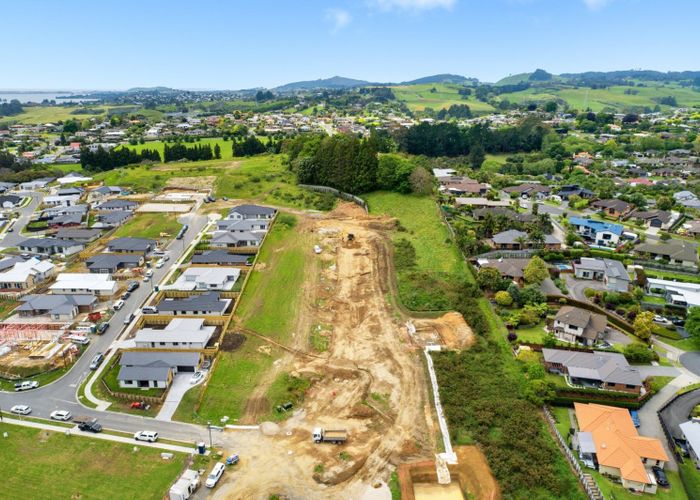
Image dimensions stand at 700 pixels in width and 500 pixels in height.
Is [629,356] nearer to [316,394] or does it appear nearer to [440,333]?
[440,333]

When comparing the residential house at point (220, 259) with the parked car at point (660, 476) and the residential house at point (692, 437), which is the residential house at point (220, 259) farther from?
the residential house at point (692, 437)

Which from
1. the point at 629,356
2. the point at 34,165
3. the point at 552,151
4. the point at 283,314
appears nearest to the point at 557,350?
the point at 629,356

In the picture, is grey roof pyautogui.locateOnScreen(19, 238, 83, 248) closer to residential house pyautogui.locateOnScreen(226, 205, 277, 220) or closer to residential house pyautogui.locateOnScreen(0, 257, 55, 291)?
residential house pyautogui.locateOnScreen(0, 257, 55, 291)

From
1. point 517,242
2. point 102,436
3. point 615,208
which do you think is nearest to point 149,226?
point 102,436

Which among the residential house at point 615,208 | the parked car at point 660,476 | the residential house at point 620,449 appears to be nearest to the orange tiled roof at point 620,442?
the residential house at point 620,449

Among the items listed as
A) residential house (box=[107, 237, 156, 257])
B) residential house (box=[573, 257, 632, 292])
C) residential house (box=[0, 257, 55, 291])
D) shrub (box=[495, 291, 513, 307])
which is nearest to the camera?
shrub (box=[495, 291, 513, 307])

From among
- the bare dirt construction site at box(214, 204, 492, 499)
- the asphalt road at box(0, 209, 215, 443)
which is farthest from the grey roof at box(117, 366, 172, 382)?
the bare dirt construction site at box(214, 204, 492, 499)
